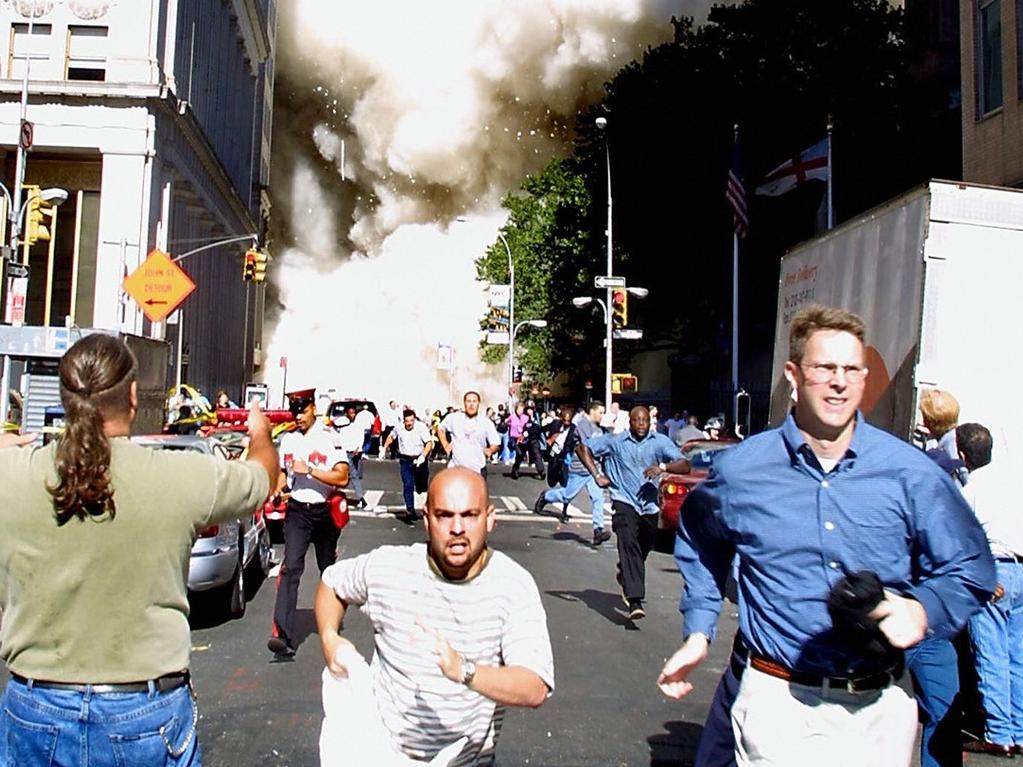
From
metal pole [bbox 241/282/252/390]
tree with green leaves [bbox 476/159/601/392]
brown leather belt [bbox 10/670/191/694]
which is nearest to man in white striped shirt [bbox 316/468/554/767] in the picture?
brown leather belt [bbox 10/670/191/694]

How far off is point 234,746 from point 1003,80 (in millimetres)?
→ 15205

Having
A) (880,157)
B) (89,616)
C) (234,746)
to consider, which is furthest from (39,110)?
Answer: (89,616)

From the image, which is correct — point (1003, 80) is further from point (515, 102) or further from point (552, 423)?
point (515, 102)

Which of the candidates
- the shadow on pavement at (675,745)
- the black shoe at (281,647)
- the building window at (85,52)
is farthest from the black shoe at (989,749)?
the building window at (85,52)

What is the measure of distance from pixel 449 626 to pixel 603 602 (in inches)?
243

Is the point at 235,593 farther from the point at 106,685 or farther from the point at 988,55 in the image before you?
the point at 988,55

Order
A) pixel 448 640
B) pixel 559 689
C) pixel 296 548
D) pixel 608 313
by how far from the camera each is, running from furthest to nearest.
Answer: pixel 608 313, pixel 296 548, pixel 559 689, pixel 448 640

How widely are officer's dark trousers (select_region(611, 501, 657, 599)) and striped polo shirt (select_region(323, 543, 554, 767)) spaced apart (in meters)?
5.29

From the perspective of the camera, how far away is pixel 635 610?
25.2 feet

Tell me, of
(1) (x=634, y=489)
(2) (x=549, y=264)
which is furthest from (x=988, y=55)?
(2) (x=549, y=264)

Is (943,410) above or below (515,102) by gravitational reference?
below

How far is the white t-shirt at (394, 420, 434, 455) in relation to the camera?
14.4 metres

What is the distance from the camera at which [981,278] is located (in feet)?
19.4

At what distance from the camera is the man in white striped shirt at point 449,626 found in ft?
8.21
